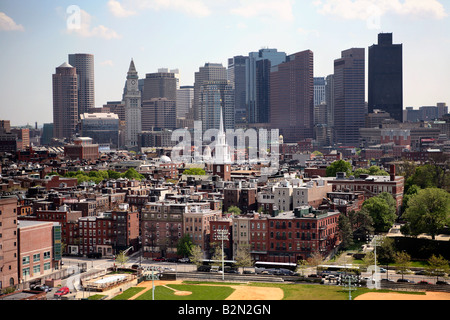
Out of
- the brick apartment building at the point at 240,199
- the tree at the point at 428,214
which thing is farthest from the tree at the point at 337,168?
the tree at the point at 428,214

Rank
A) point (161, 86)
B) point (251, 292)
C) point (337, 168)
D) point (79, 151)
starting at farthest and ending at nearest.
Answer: point (161, 86) < point (79, 151) < point (337, 168) < point (251, 292)

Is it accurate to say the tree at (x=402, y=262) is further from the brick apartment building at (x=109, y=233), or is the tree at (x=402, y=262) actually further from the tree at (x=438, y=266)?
the brick apartment building at (x=109, y=233)

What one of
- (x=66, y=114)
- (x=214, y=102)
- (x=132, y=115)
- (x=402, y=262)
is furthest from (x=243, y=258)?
(x=132, y=115)

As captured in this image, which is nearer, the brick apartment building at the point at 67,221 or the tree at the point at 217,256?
the tree at the point at 217,256

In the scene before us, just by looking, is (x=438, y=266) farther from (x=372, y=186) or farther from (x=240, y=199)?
(x=372, y=186)

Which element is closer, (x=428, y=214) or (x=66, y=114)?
(x=428, y=214)
